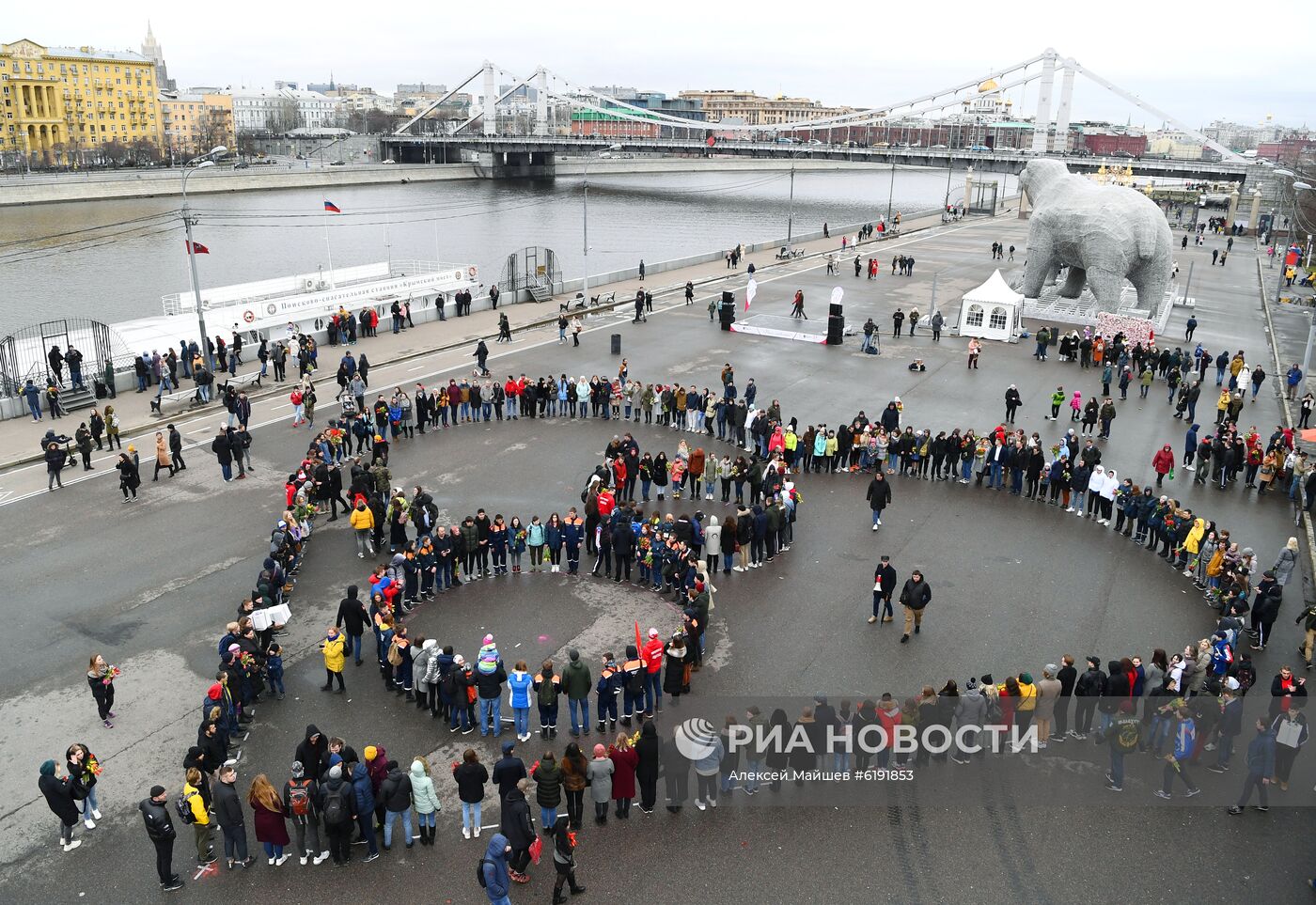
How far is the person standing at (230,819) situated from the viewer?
9.52m

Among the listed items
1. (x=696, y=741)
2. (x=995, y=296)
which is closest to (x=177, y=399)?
(x=696, y=741)

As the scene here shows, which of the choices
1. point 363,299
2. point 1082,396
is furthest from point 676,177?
point 1082,396

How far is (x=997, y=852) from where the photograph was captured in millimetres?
10125

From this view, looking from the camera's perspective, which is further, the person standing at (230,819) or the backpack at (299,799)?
the backpack at (299,799)

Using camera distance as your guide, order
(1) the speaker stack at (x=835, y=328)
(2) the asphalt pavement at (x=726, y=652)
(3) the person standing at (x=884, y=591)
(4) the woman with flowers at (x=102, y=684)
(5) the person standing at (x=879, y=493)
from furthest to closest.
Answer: (1) the speaker stack at (x=835, y=328) → (5) the person standing at (x=879, y=493) → (3) the person standing at (x=884, y=591) → (4) the woman with flowers at (x=102, y=684) → (2) the asphalt pavement at (x=726, y=652)

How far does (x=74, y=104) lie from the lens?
14325 centimetres

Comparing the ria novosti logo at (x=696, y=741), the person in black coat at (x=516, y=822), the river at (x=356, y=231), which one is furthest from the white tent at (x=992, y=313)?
the person in black coat at (x=516, y=822)

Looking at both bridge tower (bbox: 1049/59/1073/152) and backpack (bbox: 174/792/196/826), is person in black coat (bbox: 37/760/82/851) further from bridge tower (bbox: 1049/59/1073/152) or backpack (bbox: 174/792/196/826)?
bridge tower (bbox: 1049/59/1073/152)

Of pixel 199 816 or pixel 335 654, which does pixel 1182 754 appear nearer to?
pixel 335 654

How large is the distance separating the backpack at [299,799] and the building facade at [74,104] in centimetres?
13881

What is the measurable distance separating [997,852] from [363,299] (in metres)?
36.2

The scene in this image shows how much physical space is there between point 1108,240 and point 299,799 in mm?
33761

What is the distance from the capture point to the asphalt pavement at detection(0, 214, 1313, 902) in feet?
32.3

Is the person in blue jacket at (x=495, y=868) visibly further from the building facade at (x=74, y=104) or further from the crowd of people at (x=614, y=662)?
the building facade at (x=74, y=104)
